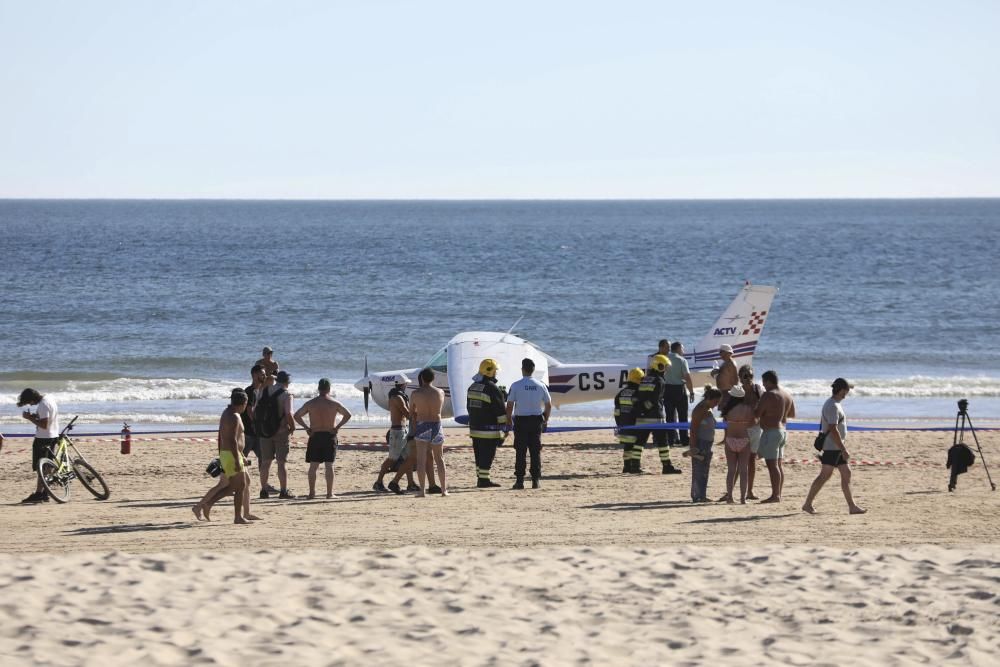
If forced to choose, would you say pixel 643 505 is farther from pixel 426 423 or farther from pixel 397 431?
pixel 397 431

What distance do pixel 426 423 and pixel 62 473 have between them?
4.09 meters

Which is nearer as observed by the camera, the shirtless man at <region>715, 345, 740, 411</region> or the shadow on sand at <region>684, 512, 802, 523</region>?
the shadow on sand at <region>684, 512, 802, 523</region>

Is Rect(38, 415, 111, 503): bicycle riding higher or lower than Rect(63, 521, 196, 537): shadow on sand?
higher

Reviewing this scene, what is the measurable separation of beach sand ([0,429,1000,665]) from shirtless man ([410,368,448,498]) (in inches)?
15.8

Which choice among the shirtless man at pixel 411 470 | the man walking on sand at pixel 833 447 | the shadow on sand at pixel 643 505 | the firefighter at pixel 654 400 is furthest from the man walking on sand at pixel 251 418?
the man walking on sand at pixel 833 447

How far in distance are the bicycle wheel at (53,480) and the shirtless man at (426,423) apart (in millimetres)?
3939

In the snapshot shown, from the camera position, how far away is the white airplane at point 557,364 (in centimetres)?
1802

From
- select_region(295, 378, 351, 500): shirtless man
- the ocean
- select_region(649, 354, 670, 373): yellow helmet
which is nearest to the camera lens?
select_region(295, 378, 351, 500): shirtless man

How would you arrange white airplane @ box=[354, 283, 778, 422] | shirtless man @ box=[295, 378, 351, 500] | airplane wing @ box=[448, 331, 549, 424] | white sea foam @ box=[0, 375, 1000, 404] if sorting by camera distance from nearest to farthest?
shirtless man @ box=[295, 378, 351, 500], airplane wing @ box=[448, 331, 549, 424], white airplane @ box=[354, 283, 778, 422], white sea foam @ box=[0, 375, 1000, 404]

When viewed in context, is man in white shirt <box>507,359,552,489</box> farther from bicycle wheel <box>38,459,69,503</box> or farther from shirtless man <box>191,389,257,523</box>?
bicycle wheel <box>38,459,69,503</box>

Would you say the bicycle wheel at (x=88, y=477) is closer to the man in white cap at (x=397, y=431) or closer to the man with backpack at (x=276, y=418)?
the man with backpack at (x=276, y=418)

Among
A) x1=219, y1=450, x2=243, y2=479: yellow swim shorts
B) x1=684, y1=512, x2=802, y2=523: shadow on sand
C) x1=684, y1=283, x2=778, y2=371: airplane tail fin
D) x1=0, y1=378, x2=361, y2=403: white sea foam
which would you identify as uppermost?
x1=684, y1=283, x2=778, y2=371: airplane tail fin

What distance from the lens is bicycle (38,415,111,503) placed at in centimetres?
1338

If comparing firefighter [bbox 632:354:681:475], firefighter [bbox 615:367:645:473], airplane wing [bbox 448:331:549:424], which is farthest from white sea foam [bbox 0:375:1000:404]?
firefighter [bbox 632:354:681:475]
